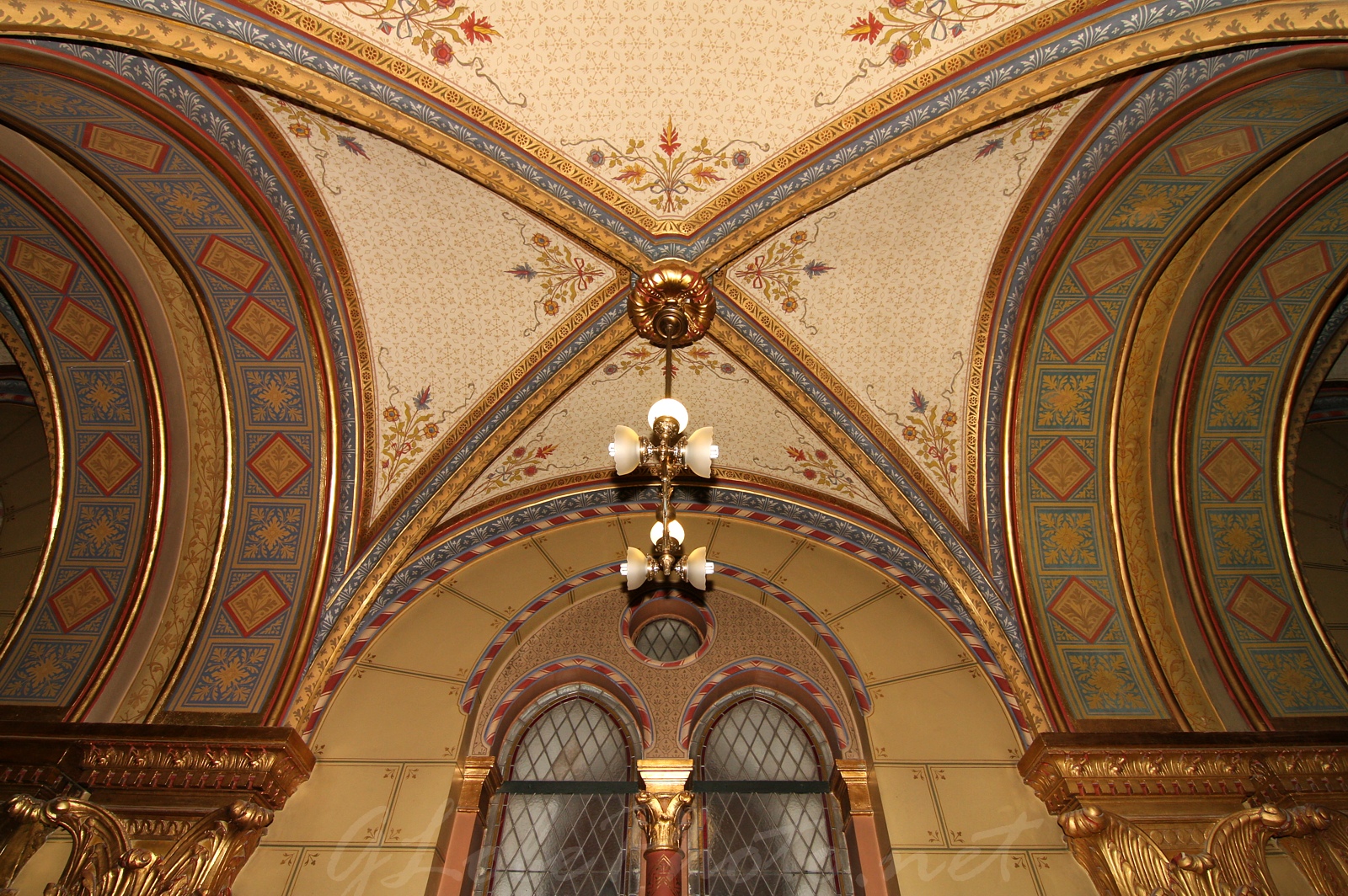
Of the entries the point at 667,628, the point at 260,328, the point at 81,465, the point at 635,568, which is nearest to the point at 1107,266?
the point at 635,568

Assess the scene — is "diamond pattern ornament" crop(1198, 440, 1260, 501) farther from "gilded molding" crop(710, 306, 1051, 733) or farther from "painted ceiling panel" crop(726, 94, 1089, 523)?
"gilded molding" crop(710, 306, 1051, 733)

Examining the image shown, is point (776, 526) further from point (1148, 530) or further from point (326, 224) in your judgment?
point (326, 224)

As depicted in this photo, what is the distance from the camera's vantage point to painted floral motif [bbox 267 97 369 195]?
5172 mm

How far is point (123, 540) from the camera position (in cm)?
658

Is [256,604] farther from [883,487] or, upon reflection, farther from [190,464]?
[883,487]

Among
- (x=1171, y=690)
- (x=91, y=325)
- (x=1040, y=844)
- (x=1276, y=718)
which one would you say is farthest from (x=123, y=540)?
(x=1276, y=718)

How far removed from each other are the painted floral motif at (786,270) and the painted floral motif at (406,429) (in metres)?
2.61

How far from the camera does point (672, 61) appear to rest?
511 centimetres

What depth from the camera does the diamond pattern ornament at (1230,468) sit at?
6555mm

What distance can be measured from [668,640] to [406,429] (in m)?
3.03

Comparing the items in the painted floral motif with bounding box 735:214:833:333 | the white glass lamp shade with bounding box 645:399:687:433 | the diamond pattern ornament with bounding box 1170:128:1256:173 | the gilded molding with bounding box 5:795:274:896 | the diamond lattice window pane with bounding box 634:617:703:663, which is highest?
the painted floral motif with bounding box 735:214:833:333

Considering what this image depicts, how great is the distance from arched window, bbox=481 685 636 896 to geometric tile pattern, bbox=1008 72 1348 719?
3.46 meters

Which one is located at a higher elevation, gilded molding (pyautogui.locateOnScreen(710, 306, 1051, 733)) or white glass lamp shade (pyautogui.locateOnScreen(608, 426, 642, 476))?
gilded molding (pyautogui.locateOnScreen(710, 306, 1051, 733))

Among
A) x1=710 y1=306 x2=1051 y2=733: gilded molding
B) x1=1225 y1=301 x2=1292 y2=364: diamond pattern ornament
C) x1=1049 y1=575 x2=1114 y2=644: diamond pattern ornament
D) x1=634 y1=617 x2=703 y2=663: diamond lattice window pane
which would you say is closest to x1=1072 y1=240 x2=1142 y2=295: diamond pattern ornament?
x1=1225 y1=301 x2=1292 y2=364: diamond pattern ornament
